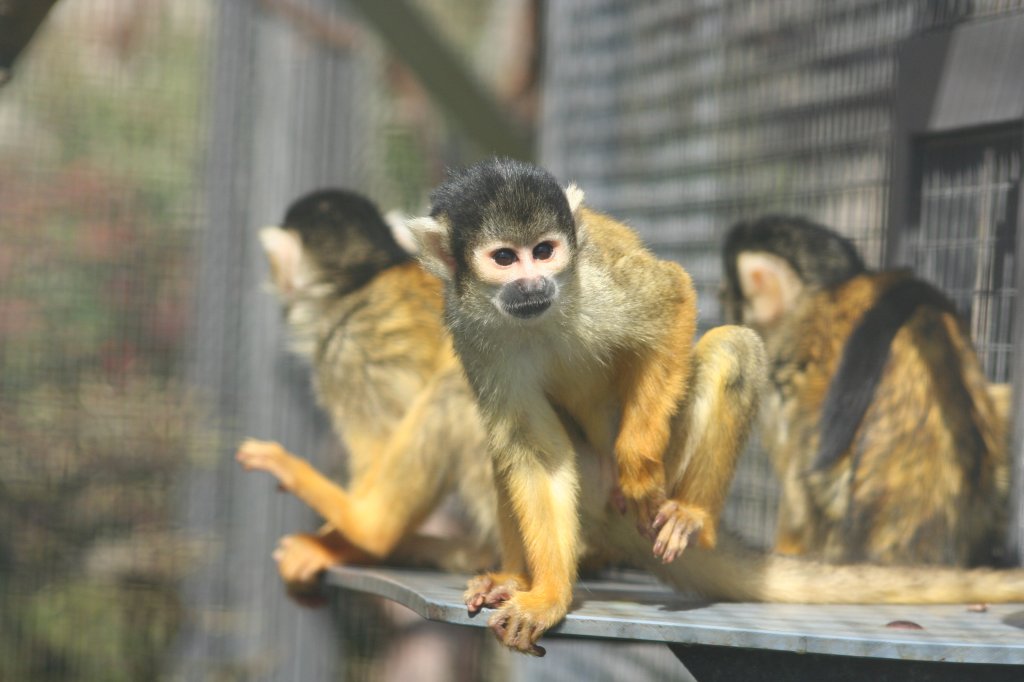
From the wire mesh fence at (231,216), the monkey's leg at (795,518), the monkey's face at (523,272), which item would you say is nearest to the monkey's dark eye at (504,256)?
the monkey's face at (523,272)

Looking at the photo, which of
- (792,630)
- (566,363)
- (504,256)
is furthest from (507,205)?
(792,630)

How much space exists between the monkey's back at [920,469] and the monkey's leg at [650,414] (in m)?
1.02

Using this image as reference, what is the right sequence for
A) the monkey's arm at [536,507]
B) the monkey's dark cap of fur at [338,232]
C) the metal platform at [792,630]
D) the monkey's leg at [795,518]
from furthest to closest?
1. the monkey's dark cap of fur at [338,232]
2. the monkey's leg at [795,518]
3. the monkey's arm at [536,507]
4. the metal platform at [792,630]

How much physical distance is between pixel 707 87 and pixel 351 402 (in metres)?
1.61

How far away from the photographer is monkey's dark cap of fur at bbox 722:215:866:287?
336 centimetres

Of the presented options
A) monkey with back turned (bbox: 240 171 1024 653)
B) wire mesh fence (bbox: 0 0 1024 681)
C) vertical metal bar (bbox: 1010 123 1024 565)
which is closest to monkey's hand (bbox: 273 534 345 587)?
monkey with back turned (bbox: 240 171 1024 653)

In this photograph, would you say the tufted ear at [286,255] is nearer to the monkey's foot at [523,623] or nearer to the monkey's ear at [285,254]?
the monkey's ear at [285,254]

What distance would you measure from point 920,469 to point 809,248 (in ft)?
2.47

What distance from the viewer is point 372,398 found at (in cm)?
331

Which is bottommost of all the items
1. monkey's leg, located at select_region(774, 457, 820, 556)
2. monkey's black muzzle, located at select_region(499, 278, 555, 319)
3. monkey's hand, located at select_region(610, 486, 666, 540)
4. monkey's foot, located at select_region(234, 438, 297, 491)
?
monkey's leg, located at select_region(774, 457, 820, 556)

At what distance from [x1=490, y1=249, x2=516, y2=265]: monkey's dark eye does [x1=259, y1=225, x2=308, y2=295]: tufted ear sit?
153 centimetres

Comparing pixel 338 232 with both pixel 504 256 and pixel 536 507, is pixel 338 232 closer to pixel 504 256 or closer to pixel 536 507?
pixel 504 256

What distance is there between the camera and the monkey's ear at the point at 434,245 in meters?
2.23

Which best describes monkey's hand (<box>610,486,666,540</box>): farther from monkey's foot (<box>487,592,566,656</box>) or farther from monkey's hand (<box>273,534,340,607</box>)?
monkey's hand (<box>273,534,340,607</box>)
